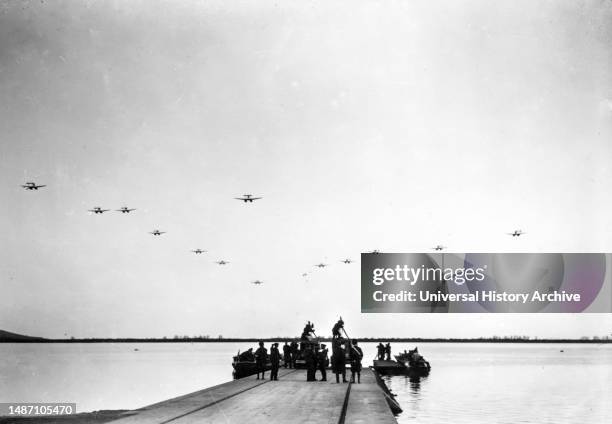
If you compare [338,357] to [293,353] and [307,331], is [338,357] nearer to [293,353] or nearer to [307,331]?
[307,331]

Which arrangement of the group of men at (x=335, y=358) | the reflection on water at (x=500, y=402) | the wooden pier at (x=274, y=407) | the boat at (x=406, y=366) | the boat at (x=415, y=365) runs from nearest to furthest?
the wooden pier at (x=274, y=407)
the group of men at (x=335, y=358)
the reflection on water at (x=500, y=402)
the boat at (x=406, y=366)
the boat at (x=415, y=365)

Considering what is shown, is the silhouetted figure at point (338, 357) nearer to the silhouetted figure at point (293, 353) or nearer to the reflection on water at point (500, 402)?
the reflection on water at point (500, 402)

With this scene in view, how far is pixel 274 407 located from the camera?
2048 cm

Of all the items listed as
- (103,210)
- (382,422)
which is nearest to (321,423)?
(382,422)

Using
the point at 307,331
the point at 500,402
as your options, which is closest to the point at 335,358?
the point at 307,331

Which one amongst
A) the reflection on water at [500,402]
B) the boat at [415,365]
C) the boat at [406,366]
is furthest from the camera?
the boat at [415,365]

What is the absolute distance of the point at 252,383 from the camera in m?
31.1

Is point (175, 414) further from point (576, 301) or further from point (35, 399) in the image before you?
point (35, 399)

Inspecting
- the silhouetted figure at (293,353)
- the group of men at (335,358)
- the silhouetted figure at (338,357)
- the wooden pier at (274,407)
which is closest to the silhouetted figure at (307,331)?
the group of men at (335,358)

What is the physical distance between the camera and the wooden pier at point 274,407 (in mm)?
17594

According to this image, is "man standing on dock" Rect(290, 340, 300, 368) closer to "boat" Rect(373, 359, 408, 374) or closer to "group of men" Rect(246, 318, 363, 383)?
"group of men" Rect(246, 318, 363, 383)

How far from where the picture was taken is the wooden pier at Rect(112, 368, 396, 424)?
693 inches

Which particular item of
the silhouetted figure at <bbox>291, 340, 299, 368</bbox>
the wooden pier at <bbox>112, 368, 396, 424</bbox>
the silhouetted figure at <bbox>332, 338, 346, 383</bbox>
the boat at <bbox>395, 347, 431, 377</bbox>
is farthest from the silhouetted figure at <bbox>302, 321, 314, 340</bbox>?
the boat at <bbox>395, 347, 431, 377</bbox>

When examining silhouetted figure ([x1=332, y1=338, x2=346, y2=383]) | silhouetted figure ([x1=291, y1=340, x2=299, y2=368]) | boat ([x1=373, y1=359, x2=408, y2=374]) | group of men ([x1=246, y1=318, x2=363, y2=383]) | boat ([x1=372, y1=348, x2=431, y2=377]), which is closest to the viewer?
silhouetted figure ([x1=332, y1=338, x2=346, y2=383])
